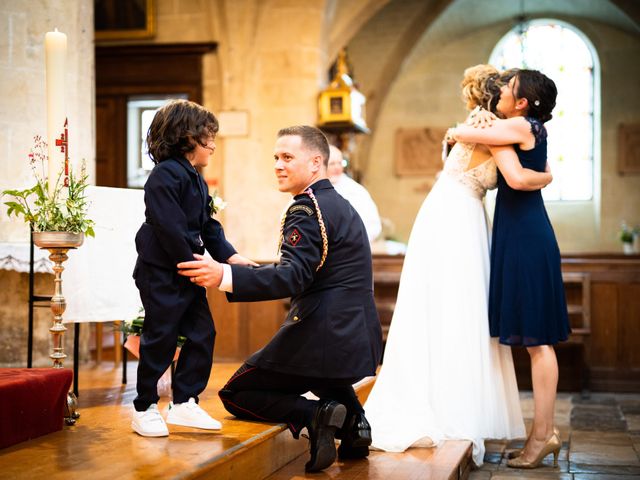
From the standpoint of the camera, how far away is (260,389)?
11.5 ft

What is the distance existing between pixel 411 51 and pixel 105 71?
17.2ft

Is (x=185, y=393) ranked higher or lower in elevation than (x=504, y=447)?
higher

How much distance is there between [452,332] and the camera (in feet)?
13.7

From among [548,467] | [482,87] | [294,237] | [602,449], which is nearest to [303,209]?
[294,237]

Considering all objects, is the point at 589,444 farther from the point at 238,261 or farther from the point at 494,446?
the point at 238,261

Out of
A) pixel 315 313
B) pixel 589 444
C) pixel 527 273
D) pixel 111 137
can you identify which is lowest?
pixel 589 444

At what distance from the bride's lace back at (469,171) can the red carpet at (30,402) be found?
6.60 feet

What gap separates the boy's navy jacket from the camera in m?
3.14

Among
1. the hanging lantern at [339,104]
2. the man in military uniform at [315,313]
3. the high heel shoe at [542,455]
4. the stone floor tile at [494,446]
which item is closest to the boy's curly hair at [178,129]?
the man in military uniform at [315,313]

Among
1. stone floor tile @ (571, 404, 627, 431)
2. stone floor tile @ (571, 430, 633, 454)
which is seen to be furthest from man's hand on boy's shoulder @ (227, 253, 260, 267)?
stone floor tile @ (571, 404, 627, 431)

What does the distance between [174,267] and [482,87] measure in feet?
6.33

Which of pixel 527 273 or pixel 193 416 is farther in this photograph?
pixel 527 273

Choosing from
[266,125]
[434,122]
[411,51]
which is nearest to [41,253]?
[266,125]

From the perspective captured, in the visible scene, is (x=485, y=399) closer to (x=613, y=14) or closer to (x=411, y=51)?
(x=411, y=51)
